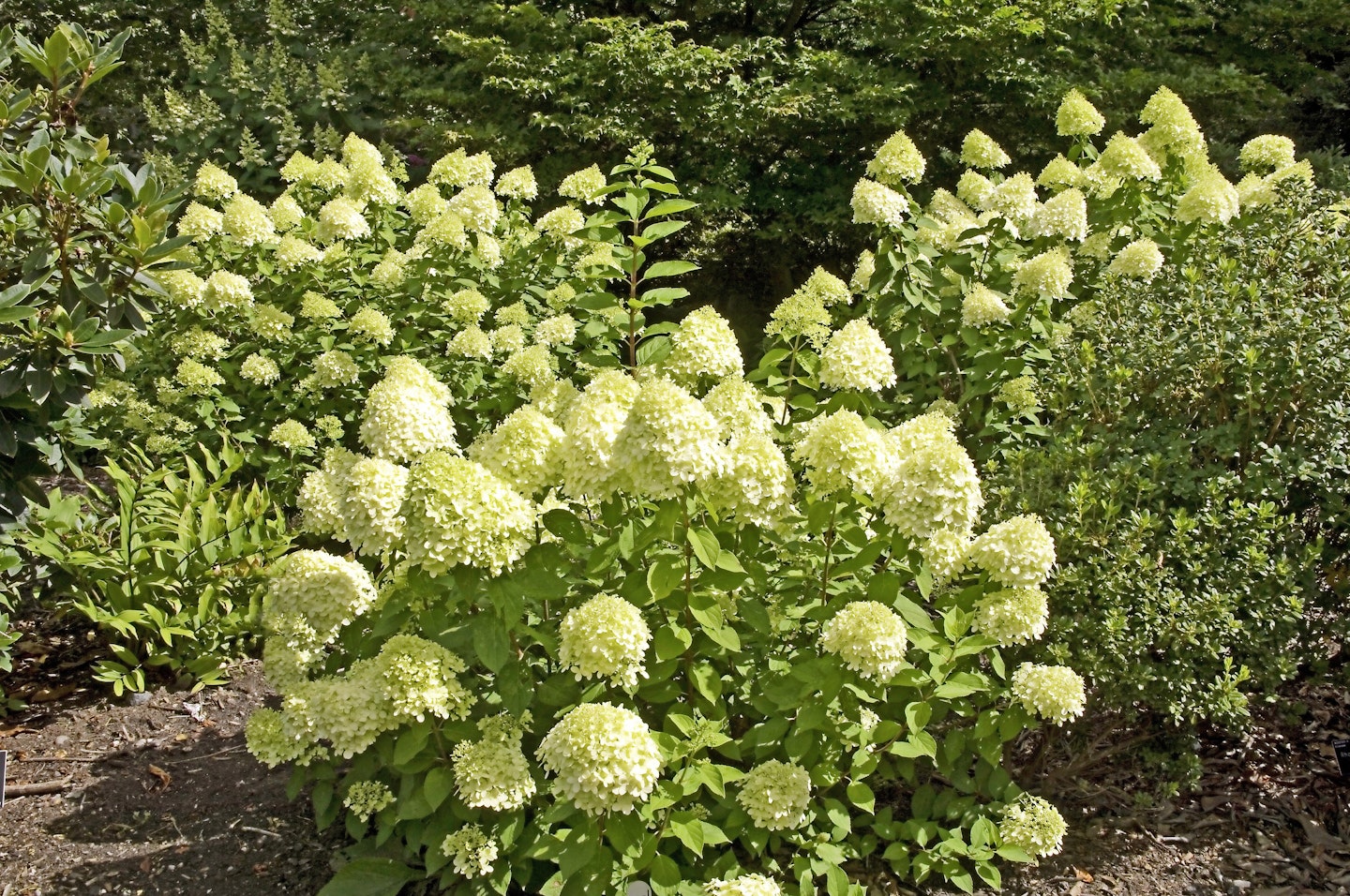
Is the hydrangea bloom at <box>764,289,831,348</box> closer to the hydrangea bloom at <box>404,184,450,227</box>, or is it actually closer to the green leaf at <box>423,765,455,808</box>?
the green leaf at <box>423,765,455,808</box>

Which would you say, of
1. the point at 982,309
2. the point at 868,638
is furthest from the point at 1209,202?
the point at 868,638

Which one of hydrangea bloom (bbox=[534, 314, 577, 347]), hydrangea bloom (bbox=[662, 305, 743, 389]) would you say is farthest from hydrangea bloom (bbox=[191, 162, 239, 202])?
hydrangea bloom (bbox=[662, 305, 743, 389])

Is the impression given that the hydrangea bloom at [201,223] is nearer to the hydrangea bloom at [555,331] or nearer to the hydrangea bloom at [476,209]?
the hydrangea bloom at [476,209]

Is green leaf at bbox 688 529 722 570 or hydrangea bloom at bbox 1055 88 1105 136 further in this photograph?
hydrangea bloom at bbox 1055 88 1105 136

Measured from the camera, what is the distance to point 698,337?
2.82 meters

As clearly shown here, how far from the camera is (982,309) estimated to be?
12.8 ft

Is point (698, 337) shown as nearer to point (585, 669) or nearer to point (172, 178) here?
point (585, 669)

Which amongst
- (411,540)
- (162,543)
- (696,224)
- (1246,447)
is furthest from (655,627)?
(696,224)

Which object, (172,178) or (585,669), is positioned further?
(172,178)

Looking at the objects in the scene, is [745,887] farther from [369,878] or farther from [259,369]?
[259,369]

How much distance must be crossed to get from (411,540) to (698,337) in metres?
0.93

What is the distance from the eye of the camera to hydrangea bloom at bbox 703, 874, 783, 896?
2.47m

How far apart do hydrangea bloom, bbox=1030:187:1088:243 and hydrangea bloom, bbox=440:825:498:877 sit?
10.1ft

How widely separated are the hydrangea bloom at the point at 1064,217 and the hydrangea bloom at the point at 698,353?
6.52ft
